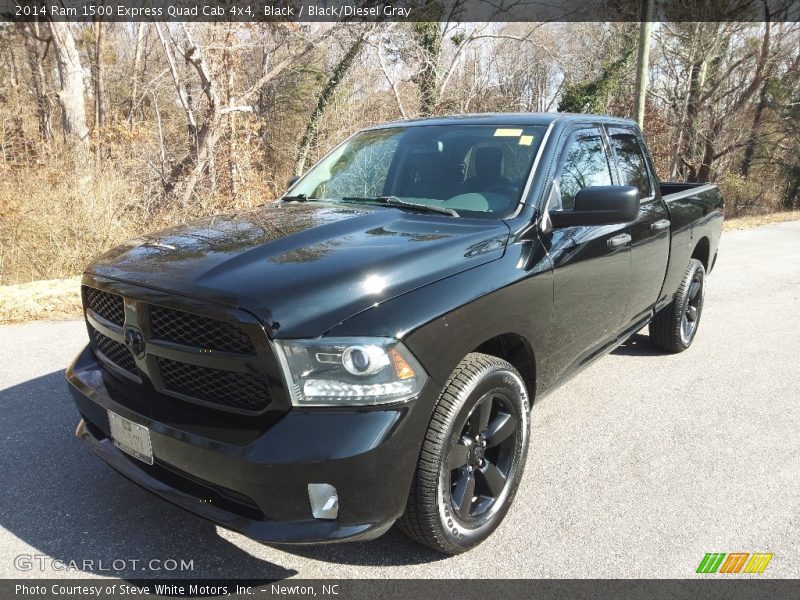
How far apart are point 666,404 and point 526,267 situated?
2.09 meters

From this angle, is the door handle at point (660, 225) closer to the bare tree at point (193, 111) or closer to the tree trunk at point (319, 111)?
A: the bare tree at point (193, 111)

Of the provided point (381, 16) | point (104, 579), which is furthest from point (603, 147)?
point (381, 16)

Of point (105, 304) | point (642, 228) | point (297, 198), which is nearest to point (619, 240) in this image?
point (642, 228)

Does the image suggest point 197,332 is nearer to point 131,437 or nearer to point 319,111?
point 131,437

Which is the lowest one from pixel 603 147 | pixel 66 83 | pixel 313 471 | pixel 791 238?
pixel 791 238

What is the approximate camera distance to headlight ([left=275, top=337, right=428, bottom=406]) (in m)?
2.05

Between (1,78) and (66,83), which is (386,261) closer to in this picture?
(66,83)

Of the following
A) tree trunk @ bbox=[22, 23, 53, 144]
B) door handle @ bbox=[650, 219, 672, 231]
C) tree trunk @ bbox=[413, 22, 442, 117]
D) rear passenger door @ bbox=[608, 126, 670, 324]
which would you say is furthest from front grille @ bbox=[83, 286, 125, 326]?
tree trunk @ bbox=[413, 22, 442, 117]

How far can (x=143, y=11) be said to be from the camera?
51.0 feet

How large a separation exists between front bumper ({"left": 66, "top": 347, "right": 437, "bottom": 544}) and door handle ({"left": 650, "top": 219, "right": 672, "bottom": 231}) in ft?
8.90

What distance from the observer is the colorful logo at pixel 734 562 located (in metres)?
2.54

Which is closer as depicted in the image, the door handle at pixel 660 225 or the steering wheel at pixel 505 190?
the steering wheel at pixel 505 190

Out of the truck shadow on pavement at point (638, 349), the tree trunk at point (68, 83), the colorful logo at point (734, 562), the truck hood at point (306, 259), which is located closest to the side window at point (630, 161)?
the truck shadow on pavement at point (638, 349)

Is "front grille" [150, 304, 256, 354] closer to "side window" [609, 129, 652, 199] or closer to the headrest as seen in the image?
the headrest
